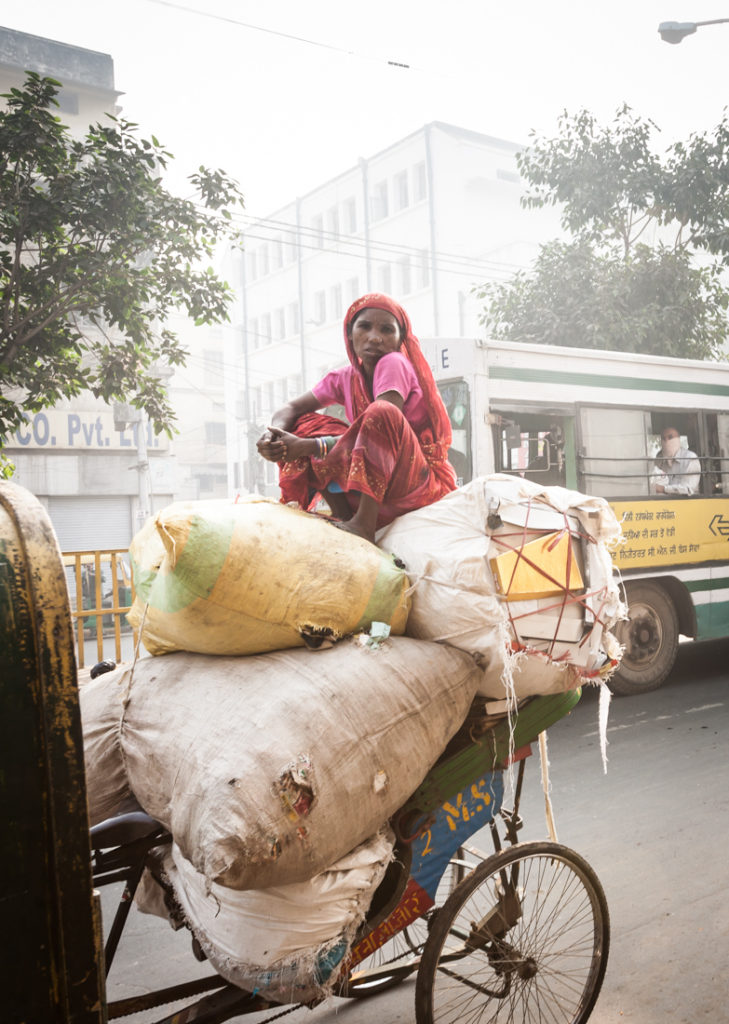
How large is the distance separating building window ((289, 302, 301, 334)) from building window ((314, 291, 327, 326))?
41.0 inches

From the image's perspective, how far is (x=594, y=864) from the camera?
3631mm

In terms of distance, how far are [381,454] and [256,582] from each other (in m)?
0.64

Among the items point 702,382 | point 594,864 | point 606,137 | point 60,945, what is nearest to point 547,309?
point 606,137

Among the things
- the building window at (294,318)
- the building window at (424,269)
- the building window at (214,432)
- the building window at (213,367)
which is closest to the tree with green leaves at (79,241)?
the building window at (424,269)

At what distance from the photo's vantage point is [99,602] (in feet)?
26.0

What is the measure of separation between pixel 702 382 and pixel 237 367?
30855 mm

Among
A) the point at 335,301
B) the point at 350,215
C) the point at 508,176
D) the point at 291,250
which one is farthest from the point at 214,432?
the point at 508,176

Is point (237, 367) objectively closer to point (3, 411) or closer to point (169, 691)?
point (3, 411)

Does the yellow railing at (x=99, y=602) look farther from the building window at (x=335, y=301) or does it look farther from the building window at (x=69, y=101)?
the building window at (x=335, y=301)

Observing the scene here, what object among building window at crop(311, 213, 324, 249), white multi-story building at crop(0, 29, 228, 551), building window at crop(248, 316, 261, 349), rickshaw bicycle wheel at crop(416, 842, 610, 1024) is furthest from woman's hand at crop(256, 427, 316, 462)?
building window at crop(248, 316, 261, 349)

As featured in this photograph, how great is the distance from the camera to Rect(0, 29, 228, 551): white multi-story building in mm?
18328

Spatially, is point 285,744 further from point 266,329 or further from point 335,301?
point 266,329

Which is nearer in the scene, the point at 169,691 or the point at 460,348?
the point at 169,691

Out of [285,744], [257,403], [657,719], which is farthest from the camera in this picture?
[257,403]
